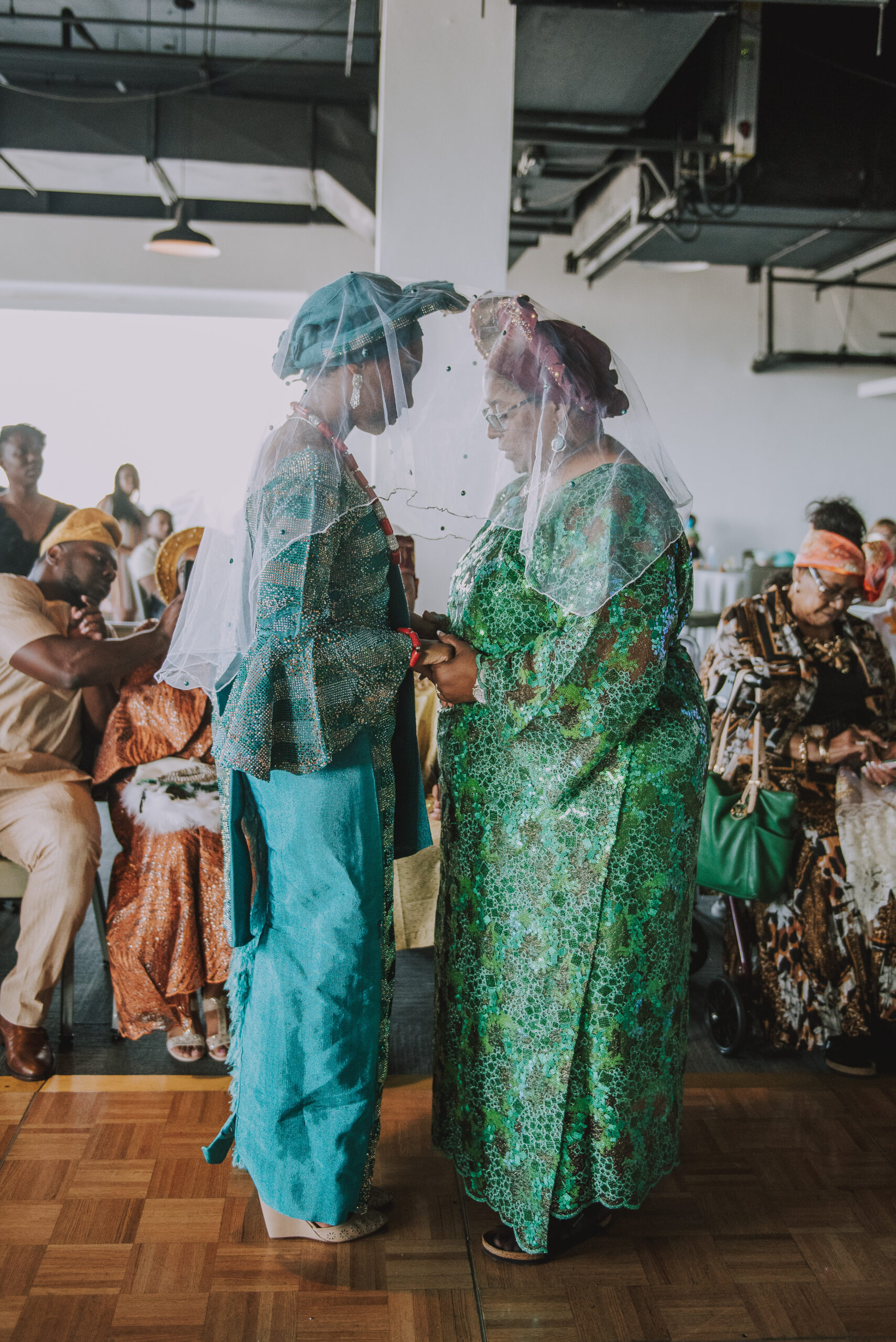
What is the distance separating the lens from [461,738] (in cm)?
179

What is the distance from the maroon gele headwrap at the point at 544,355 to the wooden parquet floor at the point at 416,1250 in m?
1.49

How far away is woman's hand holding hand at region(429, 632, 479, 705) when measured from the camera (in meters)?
1.73

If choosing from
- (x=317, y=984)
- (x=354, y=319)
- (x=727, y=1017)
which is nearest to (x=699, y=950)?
(x=727, y=1017)

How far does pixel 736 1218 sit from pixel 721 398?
348 inches

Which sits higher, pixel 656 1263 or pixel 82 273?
pixel 82 273

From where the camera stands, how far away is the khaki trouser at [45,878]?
238cm

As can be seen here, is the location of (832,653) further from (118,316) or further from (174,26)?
(118,316)

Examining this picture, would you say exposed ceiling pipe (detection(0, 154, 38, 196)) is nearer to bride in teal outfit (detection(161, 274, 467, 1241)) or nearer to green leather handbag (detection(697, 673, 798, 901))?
bride in teal outfit (detection(161, 274, 467, 1241))

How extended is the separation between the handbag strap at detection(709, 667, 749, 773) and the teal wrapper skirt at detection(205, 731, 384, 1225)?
1.31m

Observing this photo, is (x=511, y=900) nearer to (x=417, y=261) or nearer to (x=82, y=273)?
(x=417, y=261)

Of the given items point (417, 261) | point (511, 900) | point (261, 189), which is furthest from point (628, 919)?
point (261, 189)

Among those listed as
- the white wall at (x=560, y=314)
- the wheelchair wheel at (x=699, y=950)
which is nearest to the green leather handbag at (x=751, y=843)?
Result: the wheelchair wheel at (x=699, y=950)

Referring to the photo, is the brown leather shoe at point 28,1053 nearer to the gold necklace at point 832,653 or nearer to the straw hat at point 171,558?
the straw hat at point 171,558

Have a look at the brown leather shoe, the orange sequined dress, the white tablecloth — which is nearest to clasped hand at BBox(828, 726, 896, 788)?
the orange sequined dress
